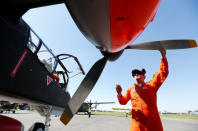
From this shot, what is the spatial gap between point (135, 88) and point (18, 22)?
2.55 meters

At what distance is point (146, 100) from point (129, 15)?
1996 mm

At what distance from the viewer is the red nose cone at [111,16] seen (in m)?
0.91

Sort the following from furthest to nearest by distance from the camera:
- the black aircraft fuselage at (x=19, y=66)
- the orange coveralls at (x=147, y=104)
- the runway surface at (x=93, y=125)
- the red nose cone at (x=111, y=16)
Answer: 1. the runway surface at (x=93, y=125)
2. the orange coveralls at (x=147, y=104)
3. the black aircraft fuselage at (x=19, y=66)
4. the red nose cone at (x=111, y=16)

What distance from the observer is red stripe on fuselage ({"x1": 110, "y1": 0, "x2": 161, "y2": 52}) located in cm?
91

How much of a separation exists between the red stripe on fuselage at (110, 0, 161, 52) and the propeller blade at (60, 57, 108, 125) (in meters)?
1.23

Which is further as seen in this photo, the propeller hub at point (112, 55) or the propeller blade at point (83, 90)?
the propeller hub at point (112, 55)

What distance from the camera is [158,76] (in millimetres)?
2639

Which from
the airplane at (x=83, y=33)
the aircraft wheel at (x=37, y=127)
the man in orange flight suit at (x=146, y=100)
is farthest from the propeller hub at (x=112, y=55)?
the aircraft wheel at (x=37, y=127)

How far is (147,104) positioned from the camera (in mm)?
2441

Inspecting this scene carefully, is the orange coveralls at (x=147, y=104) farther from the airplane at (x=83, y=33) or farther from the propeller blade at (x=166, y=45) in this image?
the airplane at (x=83, y=33)

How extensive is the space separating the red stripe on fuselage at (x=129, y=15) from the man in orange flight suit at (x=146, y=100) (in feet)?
4.88

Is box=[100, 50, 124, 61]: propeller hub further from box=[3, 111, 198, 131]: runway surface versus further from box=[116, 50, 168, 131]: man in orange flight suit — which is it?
box=[3, 111, 198, 131]: runway surface

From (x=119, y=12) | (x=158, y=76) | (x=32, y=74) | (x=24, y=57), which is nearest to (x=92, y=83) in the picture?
(x=32, y=74)

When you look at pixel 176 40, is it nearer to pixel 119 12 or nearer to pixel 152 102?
pixel 152 102
